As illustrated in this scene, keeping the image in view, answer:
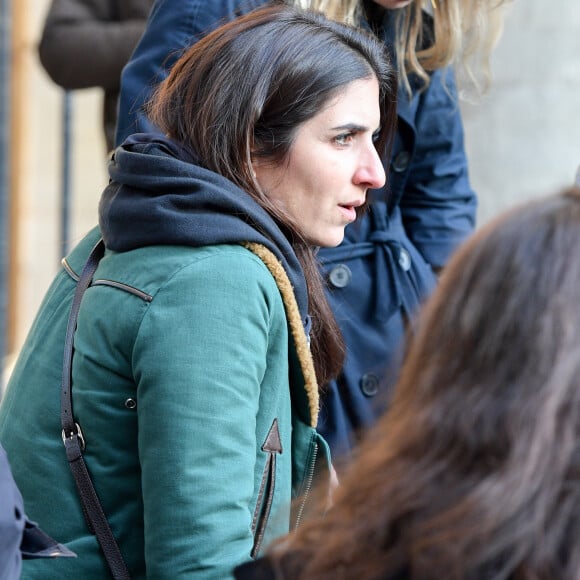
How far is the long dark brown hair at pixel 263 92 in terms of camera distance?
8.07ft

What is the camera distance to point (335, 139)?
261 centimetres

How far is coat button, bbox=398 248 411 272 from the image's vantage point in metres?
3.26

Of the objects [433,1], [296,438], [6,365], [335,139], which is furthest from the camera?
[6,365]

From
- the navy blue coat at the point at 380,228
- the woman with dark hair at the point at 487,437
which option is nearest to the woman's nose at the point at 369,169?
the navy blue coat at the point at 380,228

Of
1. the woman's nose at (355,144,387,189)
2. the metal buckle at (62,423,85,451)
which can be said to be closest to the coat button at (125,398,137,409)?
the metal buckle at (62,423,85,451)

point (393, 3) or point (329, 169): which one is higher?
point (393, 3)

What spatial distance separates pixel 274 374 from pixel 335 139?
60cm

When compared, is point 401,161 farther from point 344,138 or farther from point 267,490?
point 267,490

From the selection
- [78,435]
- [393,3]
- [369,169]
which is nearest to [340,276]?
[369,169]

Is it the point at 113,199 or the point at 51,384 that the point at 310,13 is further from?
the point at 51,384

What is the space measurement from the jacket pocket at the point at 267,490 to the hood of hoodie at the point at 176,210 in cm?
28

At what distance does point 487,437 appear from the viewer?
1.57 m

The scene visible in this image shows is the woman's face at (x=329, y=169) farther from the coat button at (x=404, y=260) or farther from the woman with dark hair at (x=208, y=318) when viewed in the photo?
the coat button at (x=404, y=260)

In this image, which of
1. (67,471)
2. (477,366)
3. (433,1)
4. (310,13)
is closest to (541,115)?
(433,1)
